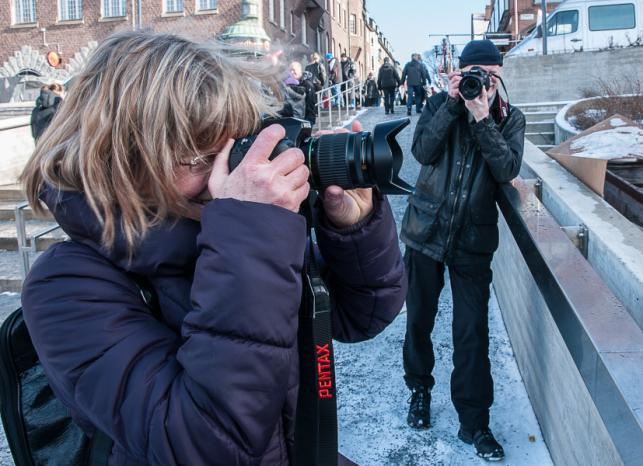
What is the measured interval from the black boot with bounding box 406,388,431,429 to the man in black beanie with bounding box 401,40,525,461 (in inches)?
8.3

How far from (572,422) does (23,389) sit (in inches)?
71.9

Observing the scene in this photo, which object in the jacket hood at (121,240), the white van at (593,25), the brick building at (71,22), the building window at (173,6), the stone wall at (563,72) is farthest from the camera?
the building window at (173,6)

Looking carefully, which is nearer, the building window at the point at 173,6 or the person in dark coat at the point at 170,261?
the person in dark coat at the point at 170,261

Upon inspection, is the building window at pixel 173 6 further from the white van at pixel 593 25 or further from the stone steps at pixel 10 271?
the stone steps at pixel 10 271

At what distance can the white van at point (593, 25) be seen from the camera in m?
14.8

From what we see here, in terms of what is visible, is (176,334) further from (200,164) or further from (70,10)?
(70,10)

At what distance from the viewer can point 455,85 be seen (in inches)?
103

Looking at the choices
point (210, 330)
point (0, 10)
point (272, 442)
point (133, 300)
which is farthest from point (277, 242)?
point (0, 10)

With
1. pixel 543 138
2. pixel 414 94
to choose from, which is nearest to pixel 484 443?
pixel 543 138

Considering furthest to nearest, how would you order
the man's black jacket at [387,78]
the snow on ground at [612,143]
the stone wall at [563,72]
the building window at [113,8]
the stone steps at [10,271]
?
the building window at [113,8] → the man's black jacket at [387,78] → the stone wall at [563,72] → the stone steps at [10,271] → the snow on ground at [612,143]

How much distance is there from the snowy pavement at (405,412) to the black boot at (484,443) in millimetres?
40

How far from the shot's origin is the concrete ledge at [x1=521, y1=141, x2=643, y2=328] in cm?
222

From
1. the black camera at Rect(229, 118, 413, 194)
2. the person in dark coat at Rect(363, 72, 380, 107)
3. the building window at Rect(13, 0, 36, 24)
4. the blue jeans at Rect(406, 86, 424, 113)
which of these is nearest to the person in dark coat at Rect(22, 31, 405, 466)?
the black camera at Rect(229, 118, 413, 194)

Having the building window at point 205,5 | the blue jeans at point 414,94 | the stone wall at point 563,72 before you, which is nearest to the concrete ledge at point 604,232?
the stone wall at point 563,72
